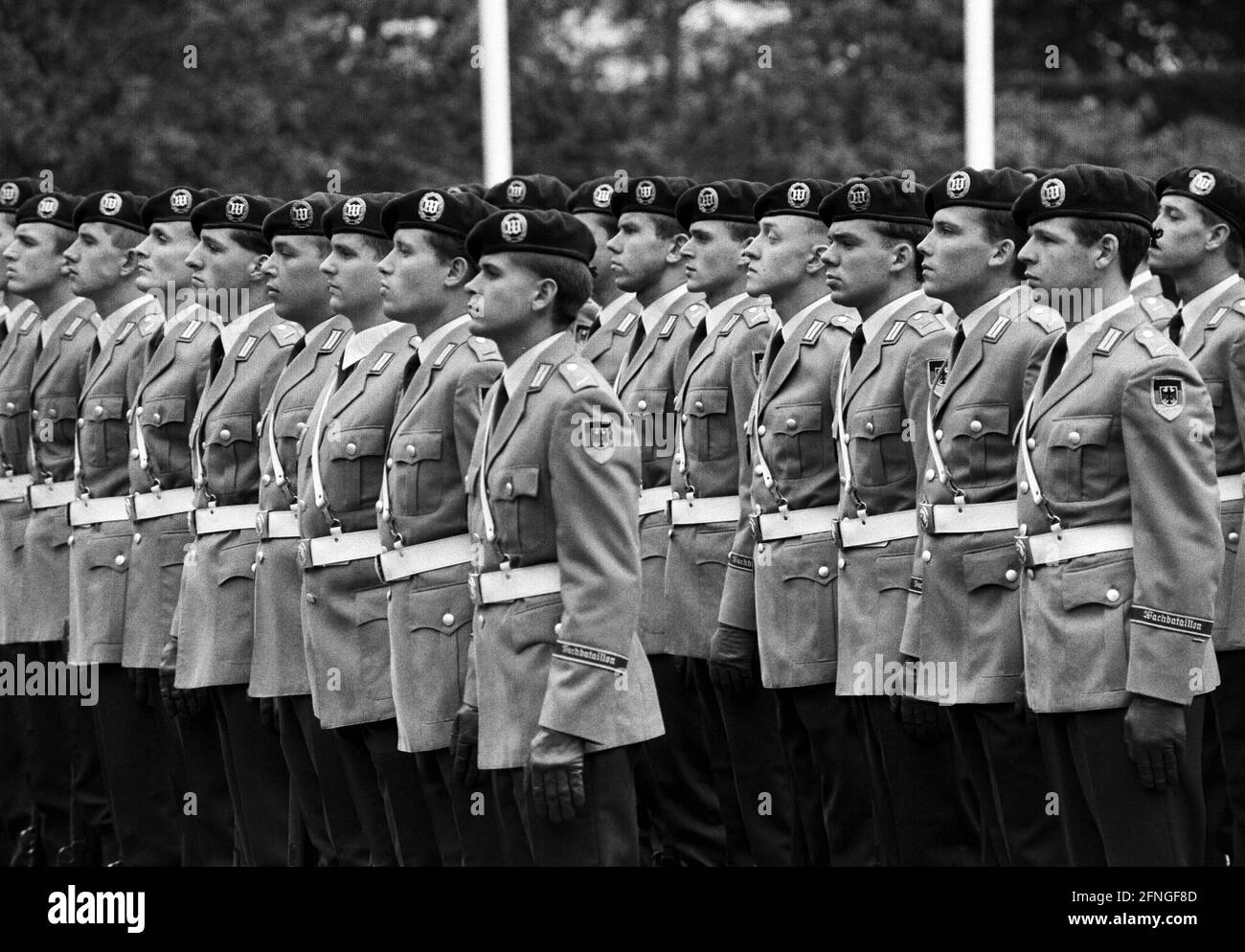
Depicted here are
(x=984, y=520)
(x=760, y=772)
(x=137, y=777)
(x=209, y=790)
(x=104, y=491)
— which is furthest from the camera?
(x=104, y=491)

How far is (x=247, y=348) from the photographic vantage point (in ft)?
24.2

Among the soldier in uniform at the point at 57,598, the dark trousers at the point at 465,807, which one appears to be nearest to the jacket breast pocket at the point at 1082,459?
the dark trousers at the point at 465,807

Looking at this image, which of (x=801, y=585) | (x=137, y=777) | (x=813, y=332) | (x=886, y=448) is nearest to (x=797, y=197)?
(x=813, y=332)

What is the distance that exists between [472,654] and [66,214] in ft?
12.6

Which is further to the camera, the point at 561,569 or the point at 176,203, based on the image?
the point at 176,203

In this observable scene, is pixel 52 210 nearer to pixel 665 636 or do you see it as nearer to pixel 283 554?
pixel 283 554

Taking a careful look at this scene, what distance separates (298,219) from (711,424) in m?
1.47

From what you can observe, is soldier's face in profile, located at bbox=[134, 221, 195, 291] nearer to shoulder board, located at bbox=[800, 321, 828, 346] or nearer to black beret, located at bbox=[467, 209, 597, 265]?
shoulder board, located at bbox=[800, 321, 828, 346]

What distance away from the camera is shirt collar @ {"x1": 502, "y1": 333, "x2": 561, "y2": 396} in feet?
18.2

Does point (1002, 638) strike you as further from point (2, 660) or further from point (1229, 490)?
point (2, 660)

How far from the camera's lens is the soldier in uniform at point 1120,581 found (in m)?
5.28

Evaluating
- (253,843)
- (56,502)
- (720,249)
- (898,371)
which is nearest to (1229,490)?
(898,371)

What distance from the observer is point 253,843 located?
7082 millimetres

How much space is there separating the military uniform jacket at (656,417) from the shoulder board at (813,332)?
2.47 feet
